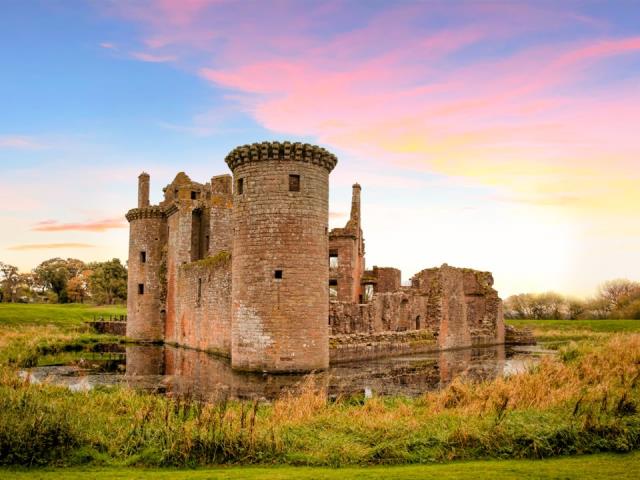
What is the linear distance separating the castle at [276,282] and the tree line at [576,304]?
30.9 meters

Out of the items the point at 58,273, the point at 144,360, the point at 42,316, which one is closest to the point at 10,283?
the point at 58,273

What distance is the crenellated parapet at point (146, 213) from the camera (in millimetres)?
35562

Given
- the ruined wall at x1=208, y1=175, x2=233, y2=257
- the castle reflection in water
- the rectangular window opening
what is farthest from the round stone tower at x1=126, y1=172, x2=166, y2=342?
the rectangular window opening

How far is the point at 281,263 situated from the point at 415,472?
12452 mm

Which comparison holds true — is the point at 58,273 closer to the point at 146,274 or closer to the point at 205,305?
the point at 146,274

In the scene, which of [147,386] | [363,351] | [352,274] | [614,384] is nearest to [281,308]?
[147,386]

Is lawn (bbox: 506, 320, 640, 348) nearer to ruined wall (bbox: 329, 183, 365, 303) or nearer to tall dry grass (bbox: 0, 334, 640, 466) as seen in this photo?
ruined wall (bbox: 329, 183, 365, 303)

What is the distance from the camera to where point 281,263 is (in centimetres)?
1984

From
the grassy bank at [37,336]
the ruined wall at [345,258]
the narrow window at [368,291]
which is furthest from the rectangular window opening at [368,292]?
the grassy bank at [37,336]

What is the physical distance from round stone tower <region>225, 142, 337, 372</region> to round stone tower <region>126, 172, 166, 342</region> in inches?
615

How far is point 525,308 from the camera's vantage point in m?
79.6

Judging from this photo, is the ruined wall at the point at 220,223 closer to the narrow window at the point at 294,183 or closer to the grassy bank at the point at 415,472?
the narrow window at the point at 294,183

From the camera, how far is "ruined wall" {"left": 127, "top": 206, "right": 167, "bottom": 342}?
3462 cm

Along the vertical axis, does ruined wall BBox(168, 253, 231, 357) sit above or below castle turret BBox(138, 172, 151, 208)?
below
